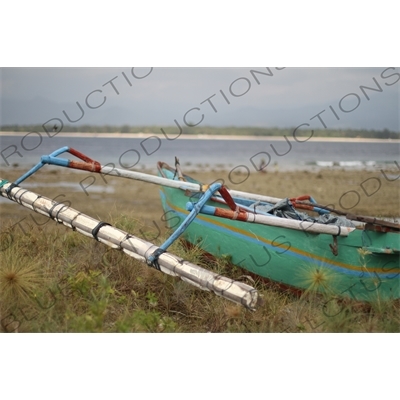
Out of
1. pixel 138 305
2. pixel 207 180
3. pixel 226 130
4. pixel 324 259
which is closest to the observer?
pixel 324 259

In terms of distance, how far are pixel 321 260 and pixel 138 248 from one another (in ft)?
3.43

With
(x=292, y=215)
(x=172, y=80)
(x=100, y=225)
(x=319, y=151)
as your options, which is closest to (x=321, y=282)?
(x=292, y=215)

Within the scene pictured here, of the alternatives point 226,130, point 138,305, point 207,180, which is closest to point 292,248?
point 138,305

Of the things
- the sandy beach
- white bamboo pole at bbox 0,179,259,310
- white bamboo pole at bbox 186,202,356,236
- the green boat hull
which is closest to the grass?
the green boat hull

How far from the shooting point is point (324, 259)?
3223 millimetres

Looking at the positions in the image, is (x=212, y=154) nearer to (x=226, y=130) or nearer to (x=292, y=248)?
(x=226, y=130)

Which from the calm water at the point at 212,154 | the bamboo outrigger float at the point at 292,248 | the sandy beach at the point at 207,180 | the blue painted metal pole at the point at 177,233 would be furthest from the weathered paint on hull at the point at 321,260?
the calm water at the point at 212,154

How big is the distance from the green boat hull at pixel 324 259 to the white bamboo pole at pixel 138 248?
2.15ft

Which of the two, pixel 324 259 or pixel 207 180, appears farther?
pixel 207 180

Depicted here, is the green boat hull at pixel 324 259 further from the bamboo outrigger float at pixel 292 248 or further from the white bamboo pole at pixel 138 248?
the white bamboo pole at pixel 138 248

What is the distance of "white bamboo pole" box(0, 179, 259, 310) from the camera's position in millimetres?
2696

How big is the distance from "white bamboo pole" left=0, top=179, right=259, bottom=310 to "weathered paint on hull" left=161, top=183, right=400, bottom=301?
656mm

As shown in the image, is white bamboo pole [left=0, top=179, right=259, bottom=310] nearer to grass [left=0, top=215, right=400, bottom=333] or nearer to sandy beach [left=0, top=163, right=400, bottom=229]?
grass [left=0, top=215, right=400, bottom=333]

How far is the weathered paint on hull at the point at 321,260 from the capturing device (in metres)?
3.13
